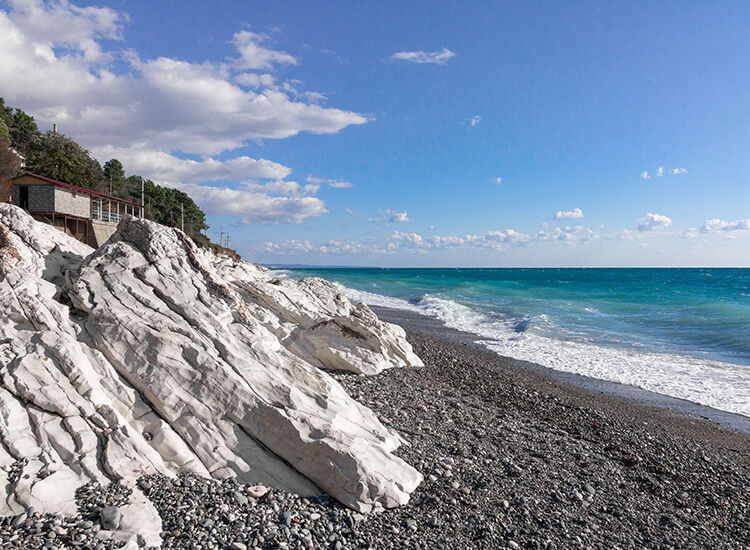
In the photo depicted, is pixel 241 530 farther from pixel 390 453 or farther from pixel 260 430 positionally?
pixel 390 453

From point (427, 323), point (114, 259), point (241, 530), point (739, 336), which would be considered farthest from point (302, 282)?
point (739, 336)

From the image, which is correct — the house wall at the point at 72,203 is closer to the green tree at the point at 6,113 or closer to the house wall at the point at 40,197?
the house wall at the point at 40,197

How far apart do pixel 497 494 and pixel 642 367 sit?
14809mm

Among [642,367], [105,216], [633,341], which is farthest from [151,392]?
[105,216]

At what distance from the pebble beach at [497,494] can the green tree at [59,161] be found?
43547 mm

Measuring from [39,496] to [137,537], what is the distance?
1.43m

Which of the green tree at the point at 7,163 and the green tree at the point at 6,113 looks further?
the green tree at the point at 6,113

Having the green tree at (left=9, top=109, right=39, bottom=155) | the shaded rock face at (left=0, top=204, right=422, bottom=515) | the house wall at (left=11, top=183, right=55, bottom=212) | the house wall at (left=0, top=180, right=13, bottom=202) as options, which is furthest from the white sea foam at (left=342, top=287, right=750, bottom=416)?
the green tree at (left=9, top=109, right=39, bottom=155)

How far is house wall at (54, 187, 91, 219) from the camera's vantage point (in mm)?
28516

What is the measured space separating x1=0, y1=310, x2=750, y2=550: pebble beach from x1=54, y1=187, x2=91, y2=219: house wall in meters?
25.7

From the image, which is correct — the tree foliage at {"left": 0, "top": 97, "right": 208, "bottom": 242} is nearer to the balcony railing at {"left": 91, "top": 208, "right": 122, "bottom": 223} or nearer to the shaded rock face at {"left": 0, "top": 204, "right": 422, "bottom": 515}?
the balcony railing at {"left": 91, "top": 208, "right": 122, "bottom": 223}

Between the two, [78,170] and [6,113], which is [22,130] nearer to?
[6,113]

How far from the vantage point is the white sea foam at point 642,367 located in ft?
50.8

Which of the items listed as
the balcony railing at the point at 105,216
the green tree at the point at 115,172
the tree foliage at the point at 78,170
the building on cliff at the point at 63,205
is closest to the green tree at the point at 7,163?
the tree foliage at the point at 78,170
